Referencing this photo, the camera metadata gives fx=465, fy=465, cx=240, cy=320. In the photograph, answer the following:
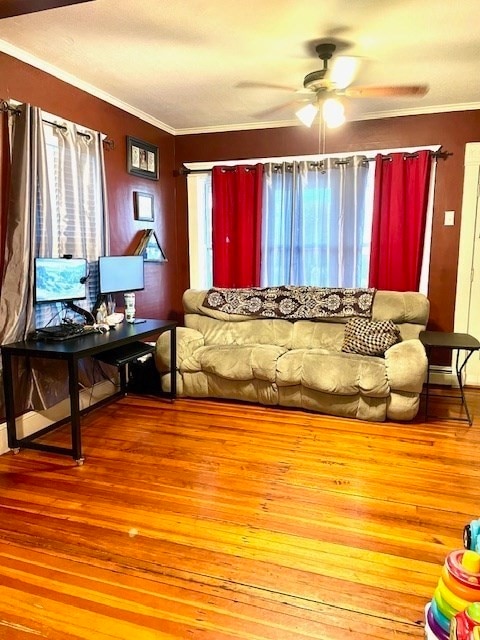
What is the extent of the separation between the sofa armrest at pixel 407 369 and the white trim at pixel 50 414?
2.32 m

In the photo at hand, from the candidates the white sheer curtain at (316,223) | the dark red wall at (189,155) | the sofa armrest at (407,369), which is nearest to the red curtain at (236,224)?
the white sheer curtain at (316,223)

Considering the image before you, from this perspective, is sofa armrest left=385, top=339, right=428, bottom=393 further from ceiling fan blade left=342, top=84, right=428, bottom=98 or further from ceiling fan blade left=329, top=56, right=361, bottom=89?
ceiling fan blade left=329, top=56, right=361, bottom=89

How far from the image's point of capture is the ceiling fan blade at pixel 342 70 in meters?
2.95

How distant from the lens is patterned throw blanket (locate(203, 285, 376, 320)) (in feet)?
13.5

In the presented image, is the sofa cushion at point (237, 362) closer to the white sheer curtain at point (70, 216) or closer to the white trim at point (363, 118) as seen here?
the white sheer curtain at point (70, 216)

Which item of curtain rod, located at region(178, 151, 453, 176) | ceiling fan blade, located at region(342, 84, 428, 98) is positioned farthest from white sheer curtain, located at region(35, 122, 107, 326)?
ceiling fan blade, located at region(342, 84, 428, 98)

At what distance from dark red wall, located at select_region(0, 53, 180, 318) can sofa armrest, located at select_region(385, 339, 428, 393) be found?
237cm

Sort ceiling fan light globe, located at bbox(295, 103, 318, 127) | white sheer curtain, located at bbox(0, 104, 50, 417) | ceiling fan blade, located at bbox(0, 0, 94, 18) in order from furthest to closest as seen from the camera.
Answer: ceiling fan light globe, located at bbox(295, 103, 318, 127) < white sheer curtain, located at bbox(0, 104, 50, 417) < ceiling fan blade, located at bbox(0, 0, 94, 18)

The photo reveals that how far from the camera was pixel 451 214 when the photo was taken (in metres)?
4.20

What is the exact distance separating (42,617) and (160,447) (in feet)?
Result: 4.71

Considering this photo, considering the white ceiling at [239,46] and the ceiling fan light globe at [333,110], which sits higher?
the white ceiling at [239,46]

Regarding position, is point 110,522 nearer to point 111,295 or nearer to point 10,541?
point 10,541

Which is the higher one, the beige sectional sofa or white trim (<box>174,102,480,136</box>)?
white trim (<box>174,102,480,136</box>)

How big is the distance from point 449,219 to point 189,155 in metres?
2.65
